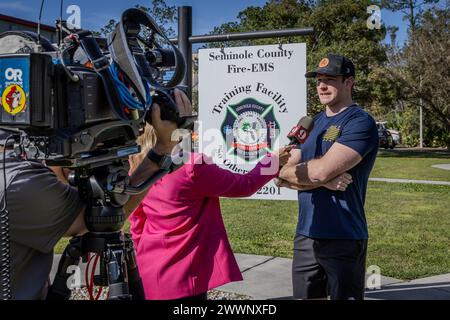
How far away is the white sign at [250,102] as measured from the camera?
4074 mm

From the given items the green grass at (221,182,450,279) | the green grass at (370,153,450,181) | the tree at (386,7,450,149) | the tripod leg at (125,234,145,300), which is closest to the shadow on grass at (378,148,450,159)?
the tree at (386,7,450,149)

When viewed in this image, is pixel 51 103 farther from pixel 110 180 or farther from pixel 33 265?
pixel 33 265

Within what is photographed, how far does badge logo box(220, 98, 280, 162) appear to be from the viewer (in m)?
4.12

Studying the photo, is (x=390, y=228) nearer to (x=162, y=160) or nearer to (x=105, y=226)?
(x=162, y=160)

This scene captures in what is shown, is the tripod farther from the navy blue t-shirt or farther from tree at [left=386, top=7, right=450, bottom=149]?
tree at [left=386, top=7, right=450, bottom=149]

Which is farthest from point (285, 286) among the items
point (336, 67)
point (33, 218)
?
point (33, 218)

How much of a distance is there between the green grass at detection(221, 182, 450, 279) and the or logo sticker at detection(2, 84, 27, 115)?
4454mm

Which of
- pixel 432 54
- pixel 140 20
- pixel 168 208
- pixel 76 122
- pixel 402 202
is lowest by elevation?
pixel 402 202

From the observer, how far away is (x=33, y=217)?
1.57 m

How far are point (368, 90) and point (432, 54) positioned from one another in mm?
3553

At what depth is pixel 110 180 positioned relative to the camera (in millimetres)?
1679

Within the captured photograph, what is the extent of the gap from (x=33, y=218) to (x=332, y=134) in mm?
1818

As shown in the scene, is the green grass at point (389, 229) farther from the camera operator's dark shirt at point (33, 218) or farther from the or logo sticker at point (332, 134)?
the camera operator's dark shirt at point (33, 218)
